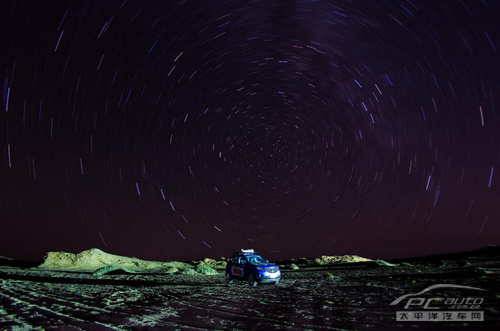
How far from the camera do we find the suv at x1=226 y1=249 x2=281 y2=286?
1991 centimetres

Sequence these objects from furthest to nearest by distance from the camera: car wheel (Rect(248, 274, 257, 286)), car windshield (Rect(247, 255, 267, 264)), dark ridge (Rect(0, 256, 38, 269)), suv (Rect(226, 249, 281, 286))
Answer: dark ridge (Rect(0, 256, 38, 269)), car windshield (Rect(247, 255, 267, 264)), car wheel (Rect(248, 274, 257, 286)), suv (Rect(226, 249, 281, 286))

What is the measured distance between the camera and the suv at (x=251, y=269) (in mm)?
19906

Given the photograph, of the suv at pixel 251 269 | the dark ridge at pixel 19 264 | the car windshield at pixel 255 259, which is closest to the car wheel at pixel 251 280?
the suv at pixel 251 269

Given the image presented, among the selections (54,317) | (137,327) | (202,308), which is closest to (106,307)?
(54,317)

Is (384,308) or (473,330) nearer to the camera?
(473,330)

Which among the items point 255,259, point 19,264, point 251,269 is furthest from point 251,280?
point 19,264

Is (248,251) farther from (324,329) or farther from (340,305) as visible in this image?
(324,329)

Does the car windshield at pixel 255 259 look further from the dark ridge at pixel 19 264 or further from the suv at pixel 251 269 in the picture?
the dark ridge at pixel 19 264

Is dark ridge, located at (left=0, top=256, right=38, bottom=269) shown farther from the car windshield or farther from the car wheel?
the car wheel

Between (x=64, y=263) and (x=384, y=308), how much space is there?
87955 mm

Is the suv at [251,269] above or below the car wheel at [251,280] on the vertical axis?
above

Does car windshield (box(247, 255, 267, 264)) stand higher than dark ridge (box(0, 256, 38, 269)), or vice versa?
car windshield (box(247, 255, 267, 264))

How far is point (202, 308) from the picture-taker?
11672mm

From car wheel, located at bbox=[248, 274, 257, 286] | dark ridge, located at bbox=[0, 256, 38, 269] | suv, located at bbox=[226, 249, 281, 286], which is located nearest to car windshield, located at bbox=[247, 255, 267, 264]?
suv, located at bbox=[226, 249, 281, 286]
